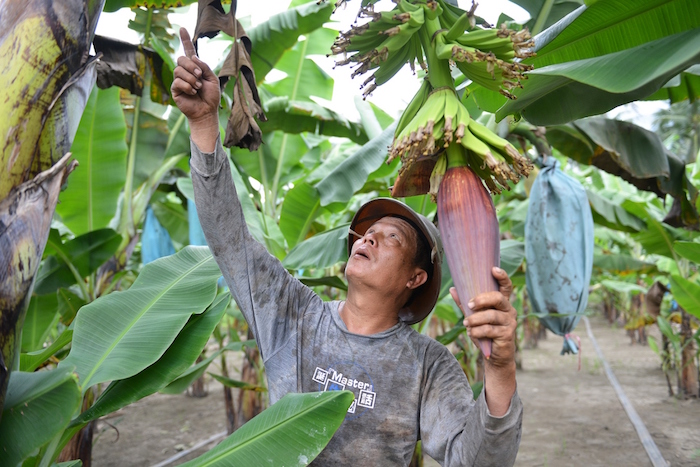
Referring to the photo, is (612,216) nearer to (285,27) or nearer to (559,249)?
(559,249)

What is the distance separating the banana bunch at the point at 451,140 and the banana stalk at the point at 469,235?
0.05 m

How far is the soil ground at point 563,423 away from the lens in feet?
15.9

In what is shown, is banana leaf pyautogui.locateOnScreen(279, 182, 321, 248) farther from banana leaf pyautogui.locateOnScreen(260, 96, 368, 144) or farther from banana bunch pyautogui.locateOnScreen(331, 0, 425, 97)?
banana bunch pyautogui.locateOnScreen(331, 0, 425, 97)

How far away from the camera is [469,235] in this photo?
33.8 inches

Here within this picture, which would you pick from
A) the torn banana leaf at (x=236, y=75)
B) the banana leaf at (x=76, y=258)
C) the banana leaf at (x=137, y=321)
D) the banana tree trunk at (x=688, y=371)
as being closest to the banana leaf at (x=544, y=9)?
the torn banana leaf at (x=236, y=75)

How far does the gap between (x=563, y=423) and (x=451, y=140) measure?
19.4ft

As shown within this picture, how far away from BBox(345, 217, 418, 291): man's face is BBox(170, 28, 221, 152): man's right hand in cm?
51

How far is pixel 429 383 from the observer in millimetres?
1420

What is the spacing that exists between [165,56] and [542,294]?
6.91ft

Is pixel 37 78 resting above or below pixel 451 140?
above

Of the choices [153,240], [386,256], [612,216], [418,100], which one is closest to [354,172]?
[386,256]

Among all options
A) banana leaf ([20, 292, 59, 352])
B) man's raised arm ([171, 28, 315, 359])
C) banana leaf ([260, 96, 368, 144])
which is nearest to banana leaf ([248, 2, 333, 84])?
banana leaf ([260, 96, 368, 144])

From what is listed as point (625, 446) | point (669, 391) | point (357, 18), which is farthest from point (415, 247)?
point (669, 391)

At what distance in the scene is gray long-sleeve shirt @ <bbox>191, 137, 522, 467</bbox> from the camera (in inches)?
52.4
